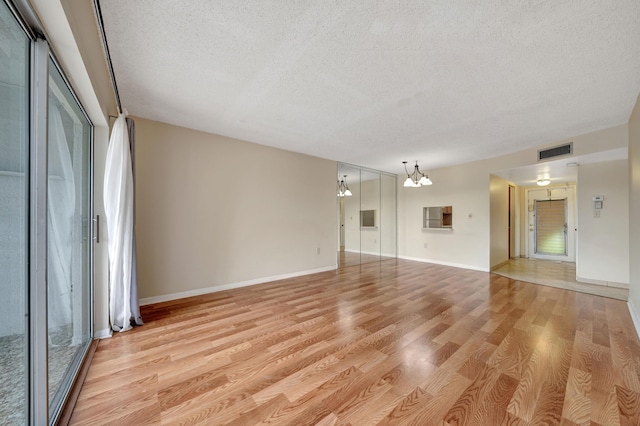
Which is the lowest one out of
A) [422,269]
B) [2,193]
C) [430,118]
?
[422,269]

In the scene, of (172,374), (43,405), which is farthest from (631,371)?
(43,405)

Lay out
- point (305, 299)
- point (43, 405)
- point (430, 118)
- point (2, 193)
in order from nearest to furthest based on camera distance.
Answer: point (2, 193) < point (43, 405) < point (430, 118) < point (305, 299)

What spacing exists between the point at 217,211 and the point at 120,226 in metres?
1.51

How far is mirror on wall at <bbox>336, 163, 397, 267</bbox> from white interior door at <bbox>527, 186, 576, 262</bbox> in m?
4.48

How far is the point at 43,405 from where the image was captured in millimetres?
1233

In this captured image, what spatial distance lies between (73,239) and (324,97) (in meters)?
2.77

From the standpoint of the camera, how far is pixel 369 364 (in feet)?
6.46

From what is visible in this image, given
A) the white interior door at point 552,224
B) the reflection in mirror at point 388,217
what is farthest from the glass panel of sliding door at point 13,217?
the white interior door at point 552,224

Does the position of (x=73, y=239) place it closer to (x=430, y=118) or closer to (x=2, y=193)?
(x=2, y=193)

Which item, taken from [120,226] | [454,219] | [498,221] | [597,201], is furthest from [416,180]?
[120,226]

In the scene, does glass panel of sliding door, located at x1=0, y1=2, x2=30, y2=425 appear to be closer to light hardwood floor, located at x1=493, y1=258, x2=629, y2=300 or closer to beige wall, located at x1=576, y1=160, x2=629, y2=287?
light hardwood floor, located at x1=493, y1=258, x2=629, y2=300

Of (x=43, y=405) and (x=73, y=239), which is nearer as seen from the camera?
(x=43, y=405)

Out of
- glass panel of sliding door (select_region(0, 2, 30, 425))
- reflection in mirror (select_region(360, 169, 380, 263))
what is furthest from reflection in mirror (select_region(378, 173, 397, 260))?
glass panel of sliding door (select_region(0, 2, 30, 425))

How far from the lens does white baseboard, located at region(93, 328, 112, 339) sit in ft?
7.80
